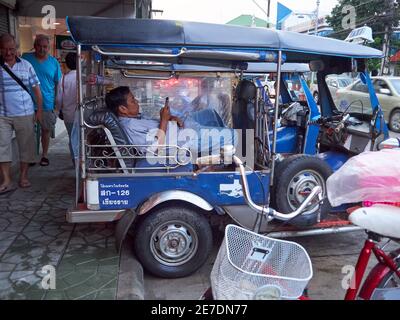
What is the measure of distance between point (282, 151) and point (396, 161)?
116 inches

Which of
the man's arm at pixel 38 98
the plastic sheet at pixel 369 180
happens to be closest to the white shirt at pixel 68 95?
the man's arm at pixel 38 98

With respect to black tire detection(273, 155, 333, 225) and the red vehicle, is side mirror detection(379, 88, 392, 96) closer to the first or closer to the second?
black tire detection(273, 155, 333, 225)

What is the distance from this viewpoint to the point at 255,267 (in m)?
2.16

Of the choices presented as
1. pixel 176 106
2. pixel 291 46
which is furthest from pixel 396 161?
pixel 176 106

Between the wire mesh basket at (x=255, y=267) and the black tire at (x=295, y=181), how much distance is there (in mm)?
1411

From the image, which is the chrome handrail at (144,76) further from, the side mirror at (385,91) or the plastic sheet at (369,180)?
the side mirror at (385,91)

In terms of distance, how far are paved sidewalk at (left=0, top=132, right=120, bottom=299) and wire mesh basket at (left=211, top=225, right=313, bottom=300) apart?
1158mm

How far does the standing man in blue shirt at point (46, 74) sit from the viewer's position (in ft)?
18.4

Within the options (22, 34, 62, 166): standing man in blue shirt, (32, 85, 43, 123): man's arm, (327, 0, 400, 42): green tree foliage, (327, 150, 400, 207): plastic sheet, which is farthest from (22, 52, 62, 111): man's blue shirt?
(327, 0, 400, 42): green tree foliage

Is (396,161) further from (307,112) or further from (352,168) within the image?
(307,112)

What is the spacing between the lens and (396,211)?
78.2 inches

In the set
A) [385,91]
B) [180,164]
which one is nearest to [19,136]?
[180,164]

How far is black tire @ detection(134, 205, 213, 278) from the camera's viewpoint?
321 cm
